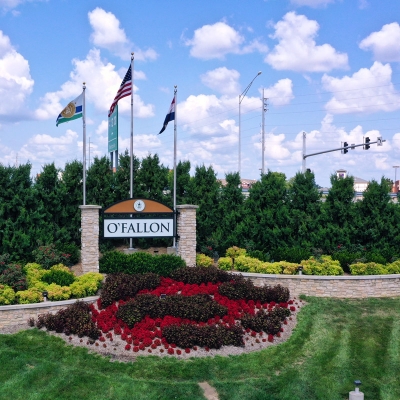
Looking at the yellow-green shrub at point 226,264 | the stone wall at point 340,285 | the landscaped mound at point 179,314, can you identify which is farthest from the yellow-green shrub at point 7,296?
the stone wall at point 340,285

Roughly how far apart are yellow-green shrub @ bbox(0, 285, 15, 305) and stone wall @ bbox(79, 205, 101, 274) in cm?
329

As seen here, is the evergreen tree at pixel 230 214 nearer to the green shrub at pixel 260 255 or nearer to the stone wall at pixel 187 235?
the green shrub at pixel 260 255

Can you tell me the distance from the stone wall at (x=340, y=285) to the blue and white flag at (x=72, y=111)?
32.8 feet

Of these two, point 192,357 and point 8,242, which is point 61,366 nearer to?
point 192,357

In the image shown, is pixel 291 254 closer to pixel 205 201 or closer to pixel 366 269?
pixel 366 269

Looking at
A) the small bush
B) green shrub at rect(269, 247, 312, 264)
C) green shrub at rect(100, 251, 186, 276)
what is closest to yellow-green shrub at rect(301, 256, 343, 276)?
green shrub at rect(269, 247, 312, 264)

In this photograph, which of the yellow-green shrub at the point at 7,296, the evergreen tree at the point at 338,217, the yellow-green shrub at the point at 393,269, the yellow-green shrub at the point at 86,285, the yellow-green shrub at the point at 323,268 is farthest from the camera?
the evergreen tree at the point at 338,217

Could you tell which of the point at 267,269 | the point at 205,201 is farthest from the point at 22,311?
the point at 205,201

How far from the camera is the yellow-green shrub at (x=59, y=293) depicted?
43.0ft

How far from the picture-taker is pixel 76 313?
12.0 meters

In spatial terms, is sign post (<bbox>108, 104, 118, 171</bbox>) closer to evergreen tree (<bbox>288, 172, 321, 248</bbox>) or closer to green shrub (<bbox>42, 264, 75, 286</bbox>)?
green shrub (<bbox>42, 264, 75, 286</bbox>)

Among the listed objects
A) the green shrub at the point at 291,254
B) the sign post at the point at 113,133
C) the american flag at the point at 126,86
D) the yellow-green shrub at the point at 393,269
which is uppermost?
the american flag at the point at 126,86

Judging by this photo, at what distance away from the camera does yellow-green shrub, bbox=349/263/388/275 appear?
1627cm

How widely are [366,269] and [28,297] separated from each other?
11.4 metres
